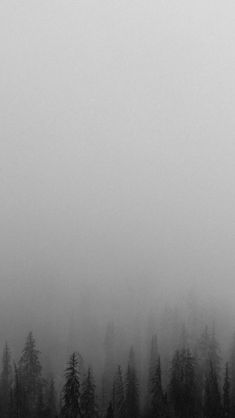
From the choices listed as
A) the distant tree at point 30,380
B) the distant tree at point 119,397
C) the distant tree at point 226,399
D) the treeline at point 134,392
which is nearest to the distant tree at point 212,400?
the treeline at point 134,392

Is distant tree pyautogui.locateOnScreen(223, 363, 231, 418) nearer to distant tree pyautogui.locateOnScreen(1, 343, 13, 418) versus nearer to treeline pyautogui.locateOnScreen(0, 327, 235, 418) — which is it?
treeline pyautogui.locateOnScreen(0, 327, 235, 418)

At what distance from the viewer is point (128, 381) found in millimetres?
92562

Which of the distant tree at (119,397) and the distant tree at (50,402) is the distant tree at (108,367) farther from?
the distant tree at (50,402)

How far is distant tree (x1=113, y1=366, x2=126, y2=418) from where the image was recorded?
3570 inches

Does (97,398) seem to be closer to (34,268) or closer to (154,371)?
(154,371)

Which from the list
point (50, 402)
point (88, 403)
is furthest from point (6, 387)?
point (88, 403)

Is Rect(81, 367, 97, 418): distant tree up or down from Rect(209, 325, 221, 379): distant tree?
down

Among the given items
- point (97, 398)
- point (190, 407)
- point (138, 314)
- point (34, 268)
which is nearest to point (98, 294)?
point (138, 314)

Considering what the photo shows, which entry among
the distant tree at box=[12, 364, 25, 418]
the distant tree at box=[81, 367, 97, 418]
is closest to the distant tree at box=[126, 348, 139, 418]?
the distant tree at box=[81, 367, 97, 418]

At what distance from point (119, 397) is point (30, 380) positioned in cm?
1716

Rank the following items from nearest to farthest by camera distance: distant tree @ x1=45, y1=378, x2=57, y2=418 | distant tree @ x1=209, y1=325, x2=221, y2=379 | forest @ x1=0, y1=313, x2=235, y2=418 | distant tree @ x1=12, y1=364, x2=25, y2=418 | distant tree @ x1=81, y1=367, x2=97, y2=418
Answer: distant tree @ x1=81, y1=367, x2=97, y2=418, forest @ x1=0, y1=313, x2=235, y2=418, distant tree @ x1=12, y1=364, x2=25, y2=418, distant tree @ x1=45, y1=378, x2=57, y2=418, distant tree @ x1=209, y1=325, x2=221, y2=379

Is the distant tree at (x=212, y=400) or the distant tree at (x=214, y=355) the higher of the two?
the distant tree at (x=214, y=355)

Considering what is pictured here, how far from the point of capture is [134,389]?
9094 cm

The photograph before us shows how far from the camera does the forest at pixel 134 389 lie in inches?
3447
